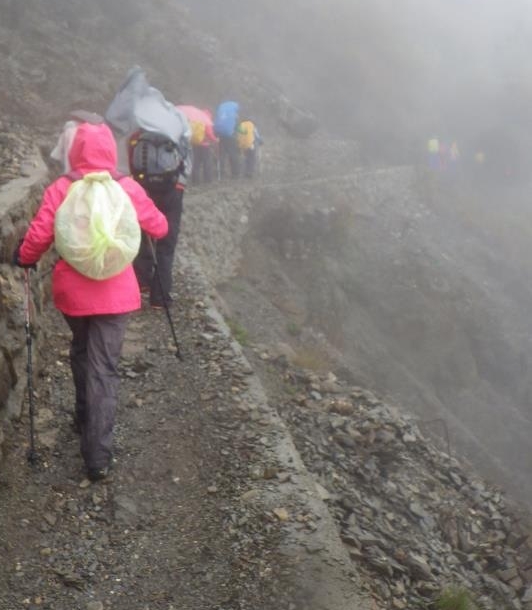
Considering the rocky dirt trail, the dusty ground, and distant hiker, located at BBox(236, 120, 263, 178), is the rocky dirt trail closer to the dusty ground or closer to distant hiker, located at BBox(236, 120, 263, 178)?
the dusty ground

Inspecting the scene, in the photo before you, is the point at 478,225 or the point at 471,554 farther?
the point at 478,225

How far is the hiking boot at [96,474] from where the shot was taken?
16.3 ft

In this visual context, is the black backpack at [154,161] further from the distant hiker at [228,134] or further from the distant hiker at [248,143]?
the distant hiker at [248,143]

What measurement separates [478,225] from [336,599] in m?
25.8

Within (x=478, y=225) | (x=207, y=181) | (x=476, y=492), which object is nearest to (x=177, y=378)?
(x=476, y=492)

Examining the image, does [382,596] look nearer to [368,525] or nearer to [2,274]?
[368,525]

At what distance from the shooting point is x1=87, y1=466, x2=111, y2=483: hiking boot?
196 inches

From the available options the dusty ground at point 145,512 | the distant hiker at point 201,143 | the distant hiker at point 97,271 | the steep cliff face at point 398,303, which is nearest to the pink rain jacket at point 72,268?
the distant hiker at point 97,271

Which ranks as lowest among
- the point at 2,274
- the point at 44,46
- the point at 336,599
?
the point at 336,599

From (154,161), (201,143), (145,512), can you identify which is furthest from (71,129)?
(201,143)

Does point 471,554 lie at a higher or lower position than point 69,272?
lower

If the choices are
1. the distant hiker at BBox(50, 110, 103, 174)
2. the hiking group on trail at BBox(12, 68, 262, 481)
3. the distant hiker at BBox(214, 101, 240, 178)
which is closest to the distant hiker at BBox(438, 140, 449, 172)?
the distant hiker at BBox(214, 101, 240, 178)

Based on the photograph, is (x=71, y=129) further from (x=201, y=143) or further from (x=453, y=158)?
(x=453, y=158)

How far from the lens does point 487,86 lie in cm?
4438
